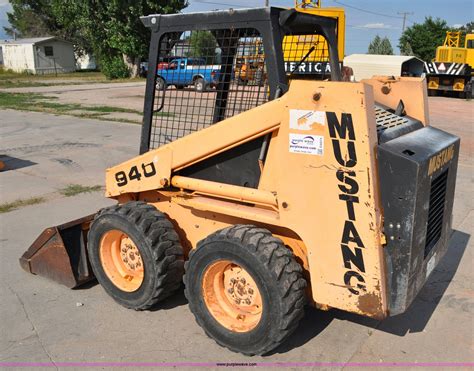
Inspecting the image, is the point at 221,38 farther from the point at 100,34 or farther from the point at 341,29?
the point at 100,34

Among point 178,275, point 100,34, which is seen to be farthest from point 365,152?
point 100,34

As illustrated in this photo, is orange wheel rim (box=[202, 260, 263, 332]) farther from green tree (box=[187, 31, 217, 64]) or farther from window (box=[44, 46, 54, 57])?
window (box=[44, 46, 54, 57])

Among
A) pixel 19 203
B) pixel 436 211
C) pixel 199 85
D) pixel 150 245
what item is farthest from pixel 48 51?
pixel 436 211

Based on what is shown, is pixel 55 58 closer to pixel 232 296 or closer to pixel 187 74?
pixel 187 74

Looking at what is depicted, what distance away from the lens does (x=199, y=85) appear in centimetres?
346


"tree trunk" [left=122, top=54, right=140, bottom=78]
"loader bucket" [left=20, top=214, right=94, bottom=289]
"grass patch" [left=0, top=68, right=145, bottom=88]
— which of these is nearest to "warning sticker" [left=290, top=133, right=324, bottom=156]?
"loader bucket" [left=20, top=214, right=94, bottom=289]

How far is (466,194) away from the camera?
275 inches

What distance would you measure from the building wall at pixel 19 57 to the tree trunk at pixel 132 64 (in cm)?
1230

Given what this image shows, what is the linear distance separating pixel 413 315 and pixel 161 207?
2.13m

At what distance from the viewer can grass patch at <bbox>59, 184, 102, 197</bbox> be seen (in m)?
7.08

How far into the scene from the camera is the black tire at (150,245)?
346 cm

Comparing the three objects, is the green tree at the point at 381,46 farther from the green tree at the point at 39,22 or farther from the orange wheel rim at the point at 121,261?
the orange wheel rim at the point at 121,261

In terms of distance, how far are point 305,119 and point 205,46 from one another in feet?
3.52

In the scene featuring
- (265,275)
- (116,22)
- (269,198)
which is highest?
(116,22)
